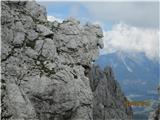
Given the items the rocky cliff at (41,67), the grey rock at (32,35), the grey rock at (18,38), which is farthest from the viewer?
the grey rock at (32,35)

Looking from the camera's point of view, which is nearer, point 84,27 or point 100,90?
point 84,27

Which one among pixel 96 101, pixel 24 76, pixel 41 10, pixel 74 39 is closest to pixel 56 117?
pixel 24 76

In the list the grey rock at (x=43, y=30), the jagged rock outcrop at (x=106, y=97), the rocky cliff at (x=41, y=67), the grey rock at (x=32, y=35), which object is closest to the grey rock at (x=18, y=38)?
the rocky cliff at (x=41, y=67)

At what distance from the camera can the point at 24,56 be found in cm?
6494

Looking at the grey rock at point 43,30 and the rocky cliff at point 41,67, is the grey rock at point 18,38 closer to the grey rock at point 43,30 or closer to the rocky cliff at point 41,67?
the rocky cliff at point 41,67

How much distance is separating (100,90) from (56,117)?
193 feet

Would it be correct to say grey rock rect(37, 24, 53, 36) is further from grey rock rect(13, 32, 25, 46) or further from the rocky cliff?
grey rock rect(13, 32, 25, 46)

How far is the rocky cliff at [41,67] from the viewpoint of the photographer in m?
60.2

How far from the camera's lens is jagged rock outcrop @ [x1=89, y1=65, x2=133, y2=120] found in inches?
4509

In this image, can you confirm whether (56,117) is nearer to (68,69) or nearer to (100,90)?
(68,69)

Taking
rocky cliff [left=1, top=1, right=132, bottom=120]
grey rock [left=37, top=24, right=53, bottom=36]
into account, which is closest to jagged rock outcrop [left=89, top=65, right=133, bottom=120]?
rocky cliff [left=1, top=1, right=132, bottom=120]

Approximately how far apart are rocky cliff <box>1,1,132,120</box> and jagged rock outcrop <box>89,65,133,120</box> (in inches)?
1587

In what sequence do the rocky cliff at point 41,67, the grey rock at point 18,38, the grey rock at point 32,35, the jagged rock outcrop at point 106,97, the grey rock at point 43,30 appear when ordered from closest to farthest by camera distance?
the rocky cliff at point 41,67 < the grey rock at point 18,38 < the grey rock at point 32,35 < the grey rock at point 43,30 < the jagged rock outcrop at point 106,97

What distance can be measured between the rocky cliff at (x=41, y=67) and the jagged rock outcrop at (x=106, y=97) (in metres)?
40.3
